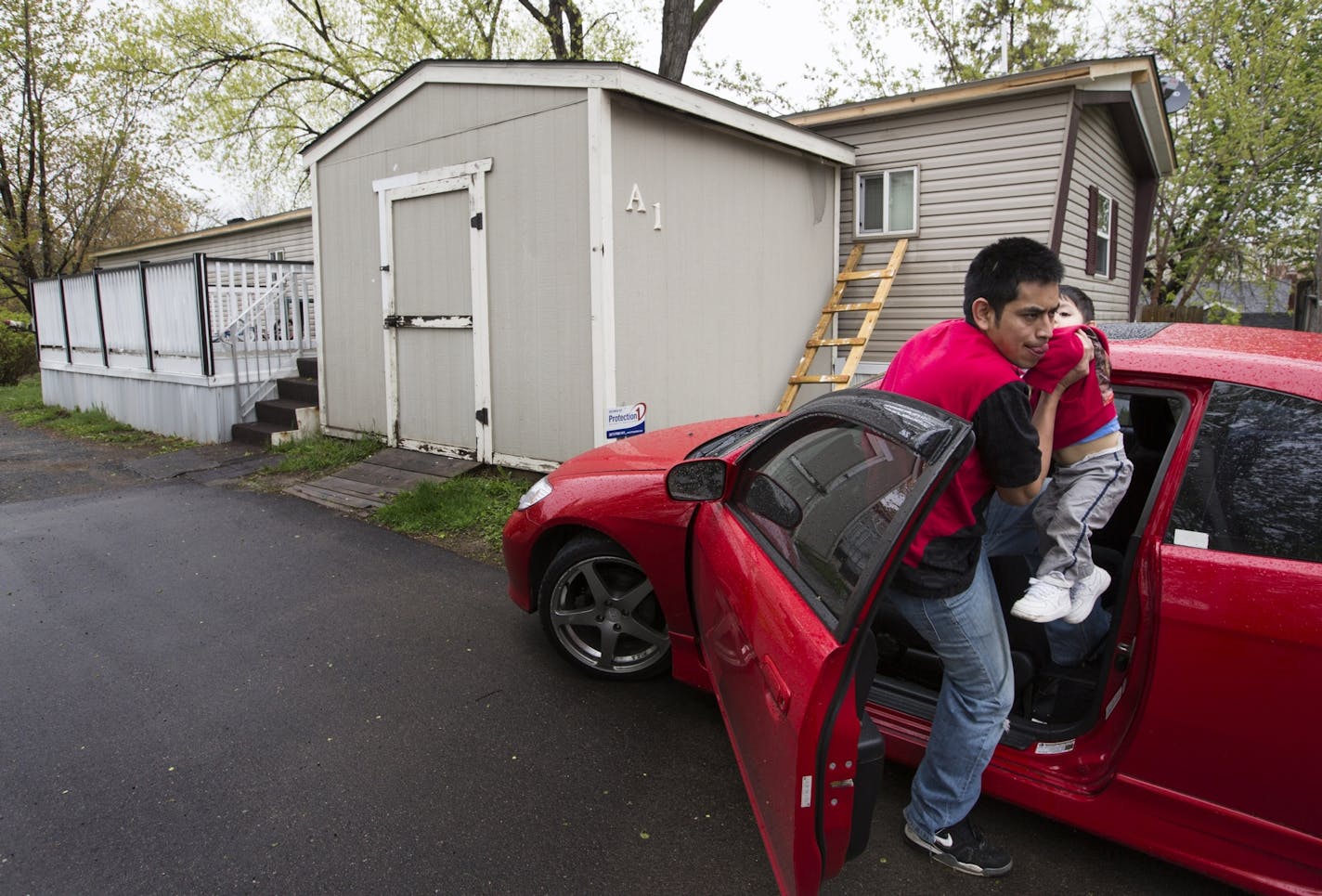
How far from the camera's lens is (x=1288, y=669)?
1742 mm

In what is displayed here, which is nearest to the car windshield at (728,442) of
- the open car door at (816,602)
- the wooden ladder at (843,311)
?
the open car door at (816,602)

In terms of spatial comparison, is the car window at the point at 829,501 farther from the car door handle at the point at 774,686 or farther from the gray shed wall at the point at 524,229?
the gray shed wall at the point at 524,229

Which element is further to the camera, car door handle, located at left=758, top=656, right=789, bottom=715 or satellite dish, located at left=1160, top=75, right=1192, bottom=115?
satellite dish, located at left=1160, top=75, right=1192, bottom=115

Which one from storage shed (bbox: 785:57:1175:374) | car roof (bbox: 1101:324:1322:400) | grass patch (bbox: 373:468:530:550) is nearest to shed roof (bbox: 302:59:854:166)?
storage shed (bbox: 785:57:1175:374)

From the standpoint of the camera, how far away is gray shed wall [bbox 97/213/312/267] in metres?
16.3

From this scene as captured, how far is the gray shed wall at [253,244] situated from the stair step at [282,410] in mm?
6638

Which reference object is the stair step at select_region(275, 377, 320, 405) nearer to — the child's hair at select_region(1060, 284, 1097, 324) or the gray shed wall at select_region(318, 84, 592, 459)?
the gray shed wall at select_region(318, 84, 592, 459)

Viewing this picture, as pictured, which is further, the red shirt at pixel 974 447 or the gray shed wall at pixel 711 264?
the gray shed wall at pixel 711 264

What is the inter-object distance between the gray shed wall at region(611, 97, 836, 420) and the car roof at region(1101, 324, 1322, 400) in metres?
4.26

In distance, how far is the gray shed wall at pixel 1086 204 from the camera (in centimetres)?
894

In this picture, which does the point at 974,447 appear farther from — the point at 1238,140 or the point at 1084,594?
the point at 1238,140

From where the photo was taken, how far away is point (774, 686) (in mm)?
1712

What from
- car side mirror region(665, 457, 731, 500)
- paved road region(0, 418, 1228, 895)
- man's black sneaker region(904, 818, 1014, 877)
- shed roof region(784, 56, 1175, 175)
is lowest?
paved road region(0, 418, 1228, 895)

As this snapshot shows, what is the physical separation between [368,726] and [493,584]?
161cm
